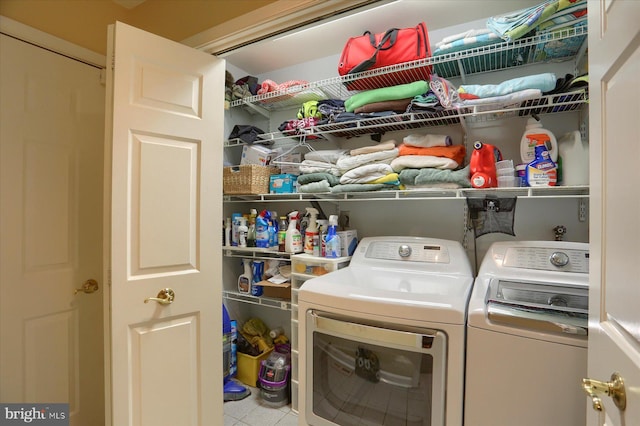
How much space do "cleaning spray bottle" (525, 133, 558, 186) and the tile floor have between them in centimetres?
191

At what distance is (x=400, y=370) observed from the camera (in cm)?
120

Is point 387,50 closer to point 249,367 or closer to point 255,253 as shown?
point 255,253

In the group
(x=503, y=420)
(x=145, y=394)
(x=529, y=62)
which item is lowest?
(x=145, y=394)

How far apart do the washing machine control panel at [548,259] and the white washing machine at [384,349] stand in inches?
8.4

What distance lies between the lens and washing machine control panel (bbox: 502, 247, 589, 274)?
1345 millimetres

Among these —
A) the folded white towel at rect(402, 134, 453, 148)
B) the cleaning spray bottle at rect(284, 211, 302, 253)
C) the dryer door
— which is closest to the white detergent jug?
the folded white towel at rect(402, 134, 453, 148)

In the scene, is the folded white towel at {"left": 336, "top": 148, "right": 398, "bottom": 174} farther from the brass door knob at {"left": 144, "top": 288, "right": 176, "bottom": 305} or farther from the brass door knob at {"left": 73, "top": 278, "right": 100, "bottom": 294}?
A: the brass door knob at {"left": 73, "top": 278, "right": 100, "bottom": 294}

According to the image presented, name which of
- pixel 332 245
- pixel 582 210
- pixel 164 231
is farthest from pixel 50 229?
pixel 582 210

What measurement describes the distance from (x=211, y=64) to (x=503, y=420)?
6.19 ft

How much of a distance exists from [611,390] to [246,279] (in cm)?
215

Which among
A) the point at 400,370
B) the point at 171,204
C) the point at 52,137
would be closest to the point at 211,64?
the point at 171,204

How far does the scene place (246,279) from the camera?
2.40 metres

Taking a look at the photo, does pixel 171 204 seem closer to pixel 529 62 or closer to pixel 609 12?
pixel 609 12

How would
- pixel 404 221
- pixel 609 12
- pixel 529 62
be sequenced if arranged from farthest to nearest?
pixel 404 221 < pixel 529 62 < pixel 609 12
